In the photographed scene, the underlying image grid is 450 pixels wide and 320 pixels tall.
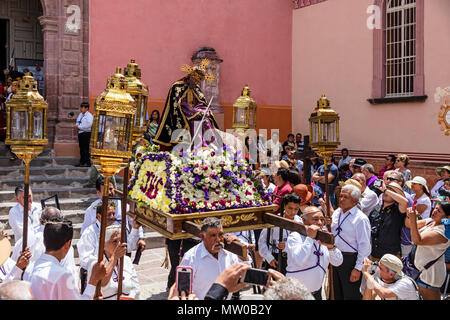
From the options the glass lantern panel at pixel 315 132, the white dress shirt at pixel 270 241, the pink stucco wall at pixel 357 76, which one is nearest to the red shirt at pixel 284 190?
the white dress shirt at pixel 270 241

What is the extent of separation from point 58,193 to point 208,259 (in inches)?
267

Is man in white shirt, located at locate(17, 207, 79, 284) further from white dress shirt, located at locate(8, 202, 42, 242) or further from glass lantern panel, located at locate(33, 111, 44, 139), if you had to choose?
glass lantern panel, located at locate(33, 111, 44, 139)

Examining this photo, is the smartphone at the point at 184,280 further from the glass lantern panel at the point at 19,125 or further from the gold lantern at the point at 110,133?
the glass lantern panel at the point at 19,125

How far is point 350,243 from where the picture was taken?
16.6ft

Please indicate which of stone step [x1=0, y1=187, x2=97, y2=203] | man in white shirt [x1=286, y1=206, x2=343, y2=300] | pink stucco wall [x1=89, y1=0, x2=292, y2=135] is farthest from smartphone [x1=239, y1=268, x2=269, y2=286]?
pink stucco wall [x1=89, y1=0, x2=292, y2=135]

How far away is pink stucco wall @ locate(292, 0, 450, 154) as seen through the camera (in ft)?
41.1

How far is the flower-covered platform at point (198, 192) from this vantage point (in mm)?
4609

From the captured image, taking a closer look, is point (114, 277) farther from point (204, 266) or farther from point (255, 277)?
point (255, 277)

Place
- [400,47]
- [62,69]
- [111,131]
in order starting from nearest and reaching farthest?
1. [111,131]
2. [62,69]
3. [400,47]

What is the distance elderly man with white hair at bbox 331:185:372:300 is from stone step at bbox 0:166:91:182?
7.53 metres

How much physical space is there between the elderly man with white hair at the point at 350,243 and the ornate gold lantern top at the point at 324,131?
2.29 ft

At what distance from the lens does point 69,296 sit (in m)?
3.20

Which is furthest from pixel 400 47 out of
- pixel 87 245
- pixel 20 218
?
pixel 87 245
